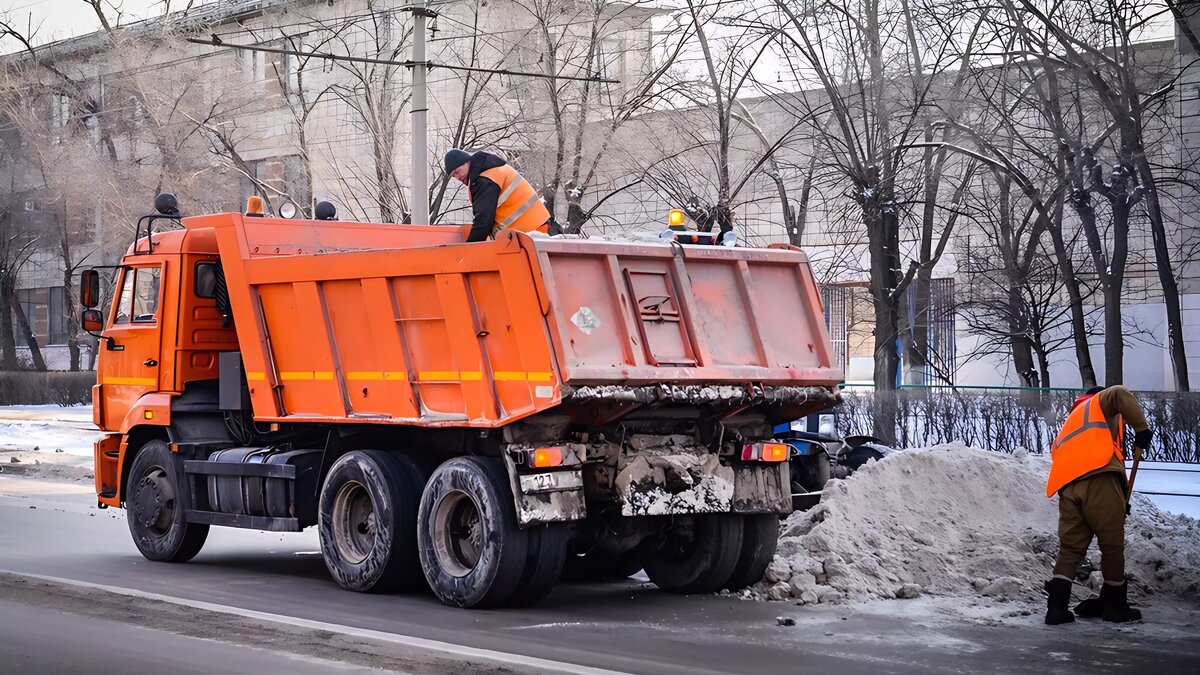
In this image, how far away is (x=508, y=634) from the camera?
845 centimetres

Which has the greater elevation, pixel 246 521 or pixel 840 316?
pixel 840 316

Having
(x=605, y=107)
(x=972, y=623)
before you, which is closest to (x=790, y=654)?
(x=972, y=623)

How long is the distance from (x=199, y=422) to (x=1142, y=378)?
24.3 m

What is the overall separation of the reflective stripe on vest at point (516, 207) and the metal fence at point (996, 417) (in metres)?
10.1

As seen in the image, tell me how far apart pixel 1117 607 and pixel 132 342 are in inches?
323

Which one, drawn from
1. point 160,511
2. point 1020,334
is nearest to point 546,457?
point 160,511

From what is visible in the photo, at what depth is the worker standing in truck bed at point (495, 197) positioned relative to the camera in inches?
405

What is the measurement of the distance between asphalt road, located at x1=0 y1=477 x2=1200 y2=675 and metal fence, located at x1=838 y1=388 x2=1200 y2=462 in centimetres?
948

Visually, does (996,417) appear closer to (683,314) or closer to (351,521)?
(683,314)

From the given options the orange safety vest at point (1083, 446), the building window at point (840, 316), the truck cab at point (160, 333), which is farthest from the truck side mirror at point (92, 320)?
the building window at point (840, 316)

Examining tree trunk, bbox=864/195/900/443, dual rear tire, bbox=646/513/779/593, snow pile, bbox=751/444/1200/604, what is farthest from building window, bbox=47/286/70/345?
dual rear tire, bbox=646/513/779/593

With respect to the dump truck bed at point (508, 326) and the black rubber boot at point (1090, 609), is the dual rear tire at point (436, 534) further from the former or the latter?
→ the black rubber boot at point (1090, 609)

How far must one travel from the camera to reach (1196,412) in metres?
18.2

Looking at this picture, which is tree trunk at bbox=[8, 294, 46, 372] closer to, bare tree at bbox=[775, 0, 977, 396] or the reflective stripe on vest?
bare tree at bbox=[775, 0, 977, 396]
